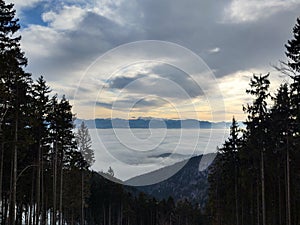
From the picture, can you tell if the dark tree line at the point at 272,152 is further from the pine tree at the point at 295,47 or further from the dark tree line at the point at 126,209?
the dark tree line at the point at 126,209

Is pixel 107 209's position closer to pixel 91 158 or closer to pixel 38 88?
pixel 91 158

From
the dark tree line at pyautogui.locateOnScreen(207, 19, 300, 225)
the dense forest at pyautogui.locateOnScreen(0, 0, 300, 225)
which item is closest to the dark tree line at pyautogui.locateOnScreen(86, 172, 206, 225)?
the dense forest at pyautogui.locateOnScreen(0, 0, 300, 225)

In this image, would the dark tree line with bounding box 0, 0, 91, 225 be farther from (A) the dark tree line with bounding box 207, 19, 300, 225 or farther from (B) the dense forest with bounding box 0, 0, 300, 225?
(A) the dark tree line with bounding box 207, 19, 300, 225

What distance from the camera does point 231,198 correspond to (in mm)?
65500

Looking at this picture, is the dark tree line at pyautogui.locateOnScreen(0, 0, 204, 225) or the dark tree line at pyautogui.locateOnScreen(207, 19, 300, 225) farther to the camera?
the dark tree line at pyautogui.locateOnScreen(207, 19, 300, 225)

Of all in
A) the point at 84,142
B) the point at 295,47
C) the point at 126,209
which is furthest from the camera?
the point at 126,209

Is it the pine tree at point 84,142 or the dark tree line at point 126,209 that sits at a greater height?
the pine tree at point 84,142

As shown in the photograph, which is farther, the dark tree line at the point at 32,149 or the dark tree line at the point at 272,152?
the dark tree line at the point at 272,152

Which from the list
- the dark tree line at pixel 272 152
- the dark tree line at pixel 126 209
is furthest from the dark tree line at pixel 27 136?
the dark tree line at pixel 126 209

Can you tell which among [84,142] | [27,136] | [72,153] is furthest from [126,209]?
[27,136]

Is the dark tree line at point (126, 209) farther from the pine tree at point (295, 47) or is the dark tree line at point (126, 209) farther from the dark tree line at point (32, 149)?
the pine tree at point (295, 47)

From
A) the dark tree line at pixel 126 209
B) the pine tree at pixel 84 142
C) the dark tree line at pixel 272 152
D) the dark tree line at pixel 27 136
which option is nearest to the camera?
the dark tree line at pixel 27 136

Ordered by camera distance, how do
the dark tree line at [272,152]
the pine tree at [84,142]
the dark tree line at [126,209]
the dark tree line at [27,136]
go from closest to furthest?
1. the dark tree line at [27,136]
2. the dark tree line at [272,152]
3. the pine tree at [84,142]
4. the dark tree line at [126,209]

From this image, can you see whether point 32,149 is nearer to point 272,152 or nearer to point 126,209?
point 272,152
